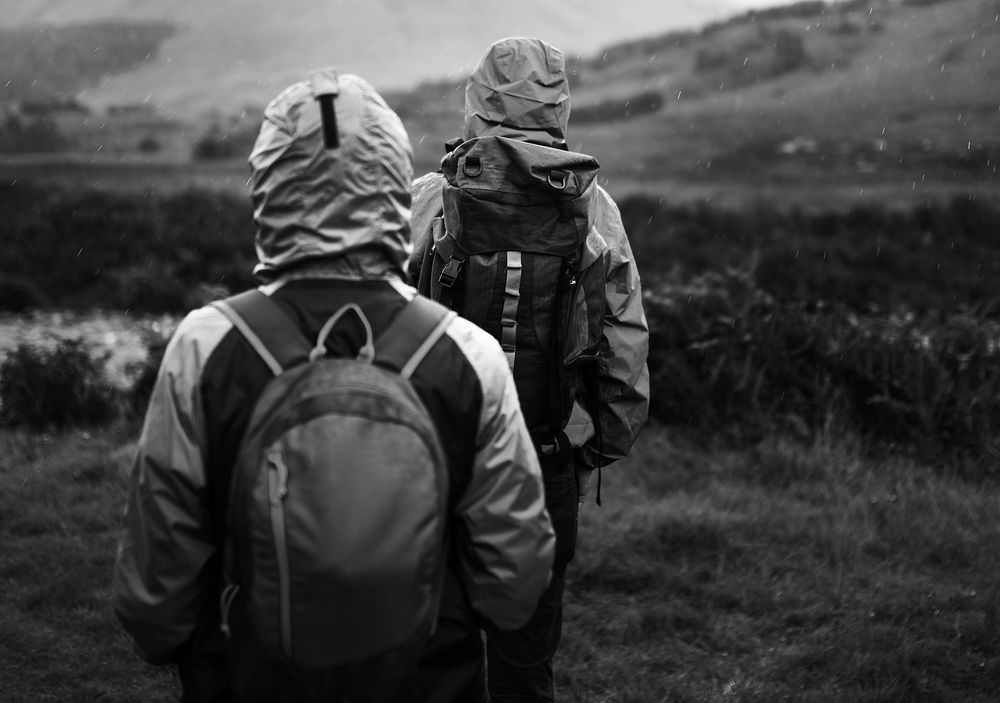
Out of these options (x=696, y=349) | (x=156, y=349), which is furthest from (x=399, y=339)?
(x=156, y=349)

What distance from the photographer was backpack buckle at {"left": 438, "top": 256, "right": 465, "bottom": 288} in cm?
282

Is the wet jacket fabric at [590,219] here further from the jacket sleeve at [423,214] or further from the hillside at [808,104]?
the hillside at [808,104]

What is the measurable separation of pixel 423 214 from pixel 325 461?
1616 mm

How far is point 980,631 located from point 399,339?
3.48m

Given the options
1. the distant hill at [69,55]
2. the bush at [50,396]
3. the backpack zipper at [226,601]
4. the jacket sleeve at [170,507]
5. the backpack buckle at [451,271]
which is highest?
the distant hill at [69,55]

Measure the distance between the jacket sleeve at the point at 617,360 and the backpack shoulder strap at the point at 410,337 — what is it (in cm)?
120

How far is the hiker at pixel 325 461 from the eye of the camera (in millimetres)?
1593

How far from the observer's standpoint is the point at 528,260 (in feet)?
9.16

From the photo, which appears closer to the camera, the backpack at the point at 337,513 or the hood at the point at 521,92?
the backpack at the point at 337,513

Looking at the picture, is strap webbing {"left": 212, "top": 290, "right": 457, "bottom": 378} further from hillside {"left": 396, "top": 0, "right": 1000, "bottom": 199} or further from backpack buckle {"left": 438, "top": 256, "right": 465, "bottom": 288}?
hillside {"left": 396, "top": 0, "right": 1000, "bottom": 199}

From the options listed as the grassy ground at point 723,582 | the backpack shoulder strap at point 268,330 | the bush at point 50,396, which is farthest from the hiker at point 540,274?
the bush at point 50,396

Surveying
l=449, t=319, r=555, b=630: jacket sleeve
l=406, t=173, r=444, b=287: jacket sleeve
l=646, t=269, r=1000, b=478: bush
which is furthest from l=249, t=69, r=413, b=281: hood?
l=646, t=269, r=1000, b=478: bush

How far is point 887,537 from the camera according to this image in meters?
5.05

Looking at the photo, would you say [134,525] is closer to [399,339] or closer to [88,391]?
[399,339]
